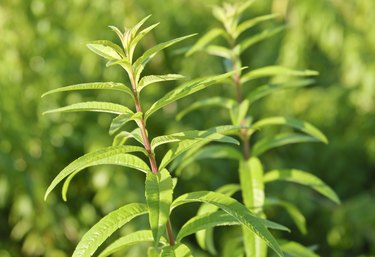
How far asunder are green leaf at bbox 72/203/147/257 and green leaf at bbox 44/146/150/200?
6 centimetres

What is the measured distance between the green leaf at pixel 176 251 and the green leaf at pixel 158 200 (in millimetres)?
70

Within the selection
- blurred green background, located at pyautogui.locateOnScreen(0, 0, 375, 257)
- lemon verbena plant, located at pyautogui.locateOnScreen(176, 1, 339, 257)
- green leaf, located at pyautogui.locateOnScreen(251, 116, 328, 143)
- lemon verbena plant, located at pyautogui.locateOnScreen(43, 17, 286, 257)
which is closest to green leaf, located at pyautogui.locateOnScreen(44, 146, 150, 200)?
lemon verbena plant, located at pyautogui.locateOnScreen(43, 17, 286, 257)

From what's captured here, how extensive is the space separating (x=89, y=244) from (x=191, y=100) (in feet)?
7.63

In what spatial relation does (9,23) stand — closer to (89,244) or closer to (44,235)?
(44,235)

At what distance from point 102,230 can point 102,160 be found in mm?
85

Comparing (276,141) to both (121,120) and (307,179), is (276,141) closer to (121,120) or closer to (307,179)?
(307,179)

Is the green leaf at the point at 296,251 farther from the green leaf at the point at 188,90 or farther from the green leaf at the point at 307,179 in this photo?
the green leaf at the point at 188,90

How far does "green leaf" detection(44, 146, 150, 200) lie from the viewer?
0.67 m

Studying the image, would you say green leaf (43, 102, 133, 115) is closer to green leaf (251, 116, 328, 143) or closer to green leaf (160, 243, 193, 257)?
green leaf (160, 243, 193, 257)

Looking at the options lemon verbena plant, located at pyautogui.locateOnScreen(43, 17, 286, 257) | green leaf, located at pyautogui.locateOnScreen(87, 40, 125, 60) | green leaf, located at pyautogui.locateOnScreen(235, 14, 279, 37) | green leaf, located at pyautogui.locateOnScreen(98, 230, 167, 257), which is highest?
green leaf, located at pyautogui.locateOnScreen(235, 14, 279, 37)

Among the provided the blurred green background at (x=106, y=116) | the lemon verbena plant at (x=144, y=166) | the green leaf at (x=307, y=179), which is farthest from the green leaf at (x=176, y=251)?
the blurred green background at (x=106, y=116)

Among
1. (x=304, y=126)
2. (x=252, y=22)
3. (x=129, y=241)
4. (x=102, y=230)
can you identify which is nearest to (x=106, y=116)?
(x=252, y=22)

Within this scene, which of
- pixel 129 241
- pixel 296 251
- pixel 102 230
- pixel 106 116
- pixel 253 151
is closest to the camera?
pixel 102 230

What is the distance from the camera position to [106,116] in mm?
2676
